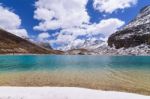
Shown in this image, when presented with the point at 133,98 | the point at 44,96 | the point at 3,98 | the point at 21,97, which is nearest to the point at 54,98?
the point at 44,96

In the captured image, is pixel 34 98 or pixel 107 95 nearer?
pixel 34 98

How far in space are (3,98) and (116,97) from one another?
25.1ft

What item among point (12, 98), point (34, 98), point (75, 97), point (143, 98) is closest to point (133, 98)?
point (143, 98)

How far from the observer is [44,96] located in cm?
1778

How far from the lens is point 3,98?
1720 cm

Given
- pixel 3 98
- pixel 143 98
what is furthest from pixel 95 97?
pixel 3 98

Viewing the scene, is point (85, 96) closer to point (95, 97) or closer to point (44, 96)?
point (95, 97)

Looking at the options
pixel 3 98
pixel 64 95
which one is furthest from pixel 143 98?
pixel 3 98

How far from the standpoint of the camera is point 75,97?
58.2ft

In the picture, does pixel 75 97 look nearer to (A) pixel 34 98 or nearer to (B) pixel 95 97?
(B) pixel 95 97

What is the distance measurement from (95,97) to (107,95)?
126 centimetres

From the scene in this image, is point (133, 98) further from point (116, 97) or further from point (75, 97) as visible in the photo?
point (75, 97)

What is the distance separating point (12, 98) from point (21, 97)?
61 cm

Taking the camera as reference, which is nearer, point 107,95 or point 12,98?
point 12,98
